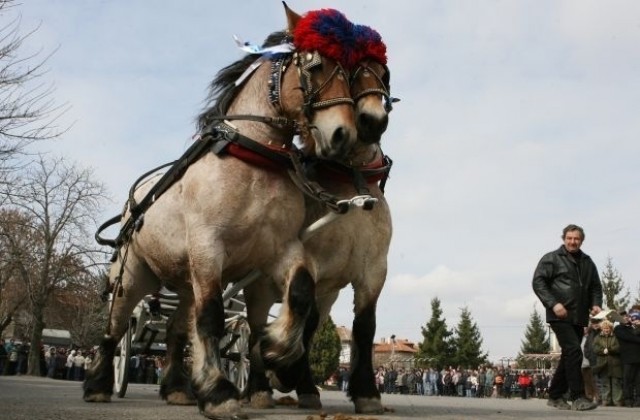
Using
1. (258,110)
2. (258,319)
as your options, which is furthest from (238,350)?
(258,110)

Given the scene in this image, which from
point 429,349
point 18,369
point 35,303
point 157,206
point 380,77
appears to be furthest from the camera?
point 429,349

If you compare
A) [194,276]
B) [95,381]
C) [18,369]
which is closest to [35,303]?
[18,369]

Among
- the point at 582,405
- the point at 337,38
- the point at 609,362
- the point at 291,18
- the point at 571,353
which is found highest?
the point at 291,18

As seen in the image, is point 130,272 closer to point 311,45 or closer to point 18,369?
point 311,45

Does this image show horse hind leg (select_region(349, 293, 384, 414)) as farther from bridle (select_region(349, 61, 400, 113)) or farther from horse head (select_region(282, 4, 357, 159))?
bridle (select_region(349, 61, 400, 113))

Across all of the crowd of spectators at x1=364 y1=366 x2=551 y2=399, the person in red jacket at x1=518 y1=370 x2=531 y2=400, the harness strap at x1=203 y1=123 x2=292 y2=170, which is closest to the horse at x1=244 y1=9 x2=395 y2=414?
the harness strap at x1=203 y1=123 x2=292 y2=170

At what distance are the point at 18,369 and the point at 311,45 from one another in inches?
1456

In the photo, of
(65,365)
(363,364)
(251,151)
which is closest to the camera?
(251,151)

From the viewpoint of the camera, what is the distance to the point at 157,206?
7449 mm

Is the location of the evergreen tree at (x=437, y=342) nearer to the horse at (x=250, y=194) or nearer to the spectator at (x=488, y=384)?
the spectator at (x=488, y=384)

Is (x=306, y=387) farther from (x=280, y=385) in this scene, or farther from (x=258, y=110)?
(x=258, y=110)

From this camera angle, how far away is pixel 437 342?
84.4 m

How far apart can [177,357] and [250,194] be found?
3200mm

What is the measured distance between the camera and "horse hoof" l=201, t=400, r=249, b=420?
18.6ft
